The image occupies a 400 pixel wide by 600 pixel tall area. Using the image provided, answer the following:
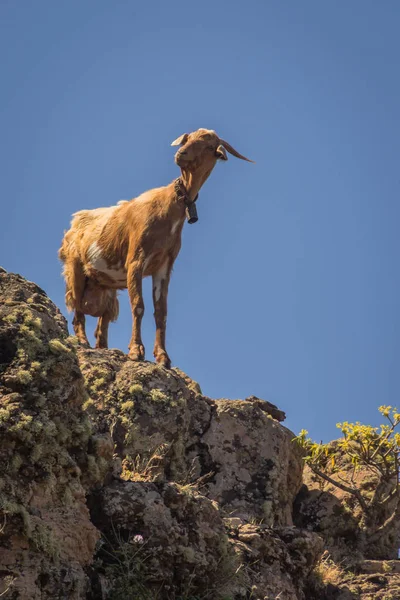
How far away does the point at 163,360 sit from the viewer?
46.3 feet

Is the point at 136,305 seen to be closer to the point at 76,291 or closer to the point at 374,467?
the point at 76,291

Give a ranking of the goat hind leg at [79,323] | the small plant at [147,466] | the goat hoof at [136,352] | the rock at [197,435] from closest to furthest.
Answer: the small plant at [147,466]
the rock at [197,435]
the goat hoof at [136,352]
the goat hind leg at [79,323]

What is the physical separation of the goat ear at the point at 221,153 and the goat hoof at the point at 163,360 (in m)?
3.16

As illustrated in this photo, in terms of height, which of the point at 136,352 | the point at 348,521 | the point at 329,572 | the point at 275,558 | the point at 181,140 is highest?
the point at 181,140

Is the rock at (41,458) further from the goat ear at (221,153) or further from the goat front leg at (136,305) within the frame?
the goat ear at (221,153)

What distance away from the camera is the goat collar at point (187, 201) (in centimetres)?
1481

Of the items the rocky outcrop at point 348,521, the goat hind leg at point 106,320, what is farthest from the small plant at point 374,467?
the goat hind leg at point 106,320

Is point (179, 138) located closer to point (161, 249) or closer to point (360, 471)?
point (161, 249)

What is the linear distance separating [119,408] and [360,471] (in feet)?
13.0

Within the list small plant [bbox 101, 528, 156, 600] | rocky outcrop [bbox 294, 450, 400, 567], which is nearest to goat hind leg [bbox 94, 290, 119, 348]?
rocky outcrop [bbox 294, 450, 400, 567]

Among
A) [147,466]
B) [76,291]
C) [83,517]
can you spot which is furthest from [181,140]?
[83,517]

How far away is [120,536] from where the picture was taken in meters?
8.25

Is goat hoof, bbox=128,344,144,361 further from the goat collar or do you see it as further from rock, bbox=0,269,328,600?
rock, bbox=0,269,328,600

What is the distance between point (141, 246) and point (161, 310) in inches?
40.5
